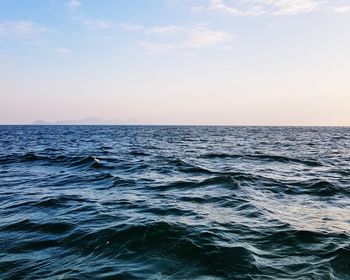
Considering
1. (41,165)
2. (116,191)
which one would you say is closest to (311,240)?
(116,191)

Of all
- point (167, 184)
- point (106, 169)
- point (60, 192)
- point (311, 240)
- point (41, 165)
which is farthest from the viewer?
point (41, 165)

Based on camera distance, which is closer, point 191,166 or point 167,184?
point 167,184

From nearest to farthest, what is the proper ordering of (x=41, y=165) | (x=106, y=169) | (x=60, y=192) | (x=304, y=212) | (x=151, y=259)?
(x=151, y=259), (x=304, y=212), (x=60, y=192), (x=106, y=169), (x=41, y=165)

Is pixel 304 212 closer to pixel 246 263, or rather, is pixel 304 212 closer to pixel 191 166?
pixel 246 263

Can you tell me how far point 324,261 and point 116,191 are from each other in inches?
394

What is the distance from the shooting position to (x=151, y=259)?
8156mm

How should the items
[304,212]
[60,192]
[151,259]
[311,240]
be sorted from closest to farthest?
[151,259] < [311,240] < [304,212] < [60,192]

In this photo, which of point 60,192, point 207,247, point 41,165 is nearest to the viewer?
point 207,247

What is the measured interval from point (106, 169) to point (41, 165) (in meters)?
5.77

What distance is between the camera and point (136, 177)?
20.5 m

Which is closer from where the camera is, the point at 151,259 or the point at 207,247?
the point at 151,259

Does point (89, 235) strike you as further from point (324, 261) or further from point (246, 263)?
point (324, 261)

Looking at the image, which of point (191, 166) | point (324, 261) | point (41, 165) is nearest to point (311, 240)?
point (324, 261)

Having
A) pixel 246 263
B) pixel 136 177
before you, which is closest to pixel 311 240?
pixel 246 263
